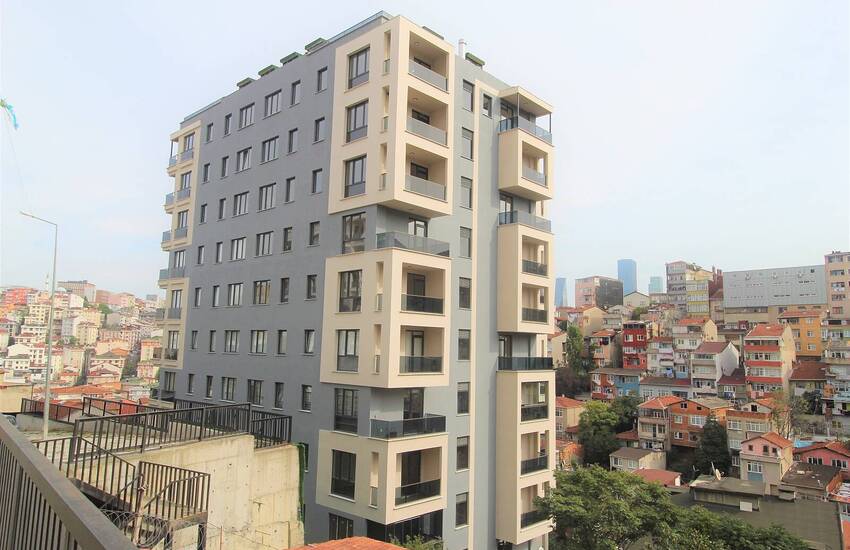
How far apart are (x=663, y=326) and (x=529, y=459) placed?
3573 inches

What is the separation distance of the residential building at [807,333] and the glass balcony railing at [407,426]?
8570cm

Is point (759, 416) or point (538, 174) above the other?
point (538, 174)

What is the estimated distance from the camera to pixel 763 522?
4109 centimetres

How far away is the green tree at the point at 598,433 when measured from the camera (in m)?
73.1

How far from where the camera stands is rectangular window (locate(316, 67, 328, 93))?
91.7 feet

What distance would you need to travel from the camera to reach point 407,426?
77.3ft

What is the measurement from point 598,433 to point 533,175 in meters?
55.0

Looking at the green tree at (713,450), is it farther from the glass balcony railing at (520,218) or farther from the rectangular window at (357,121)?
the rectangular window at (357,121)

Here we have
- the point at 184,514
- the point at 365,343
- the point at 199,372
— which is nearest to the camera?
the point at 184,514

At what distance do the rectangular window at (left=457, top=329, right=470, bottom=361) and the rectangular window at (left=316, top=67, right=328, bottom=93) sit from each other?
14841 millimetres

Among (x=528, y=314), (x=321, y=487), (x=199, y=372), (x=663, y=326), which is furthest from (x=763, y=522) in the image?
(x=663, y=326)

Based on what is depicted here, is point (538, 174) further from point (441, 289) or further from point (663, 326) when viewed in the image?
point (663, 326)

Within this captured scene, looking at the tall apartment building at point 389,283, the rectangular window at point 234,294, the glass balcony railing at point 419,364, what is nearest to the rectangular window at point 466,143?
the tall apartment building at point 389,283

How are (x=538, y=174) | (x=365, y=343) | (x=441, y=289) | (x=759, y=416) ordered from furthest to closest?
1. (x=759, y=416)
2. (x=538, y=174)
3. (x=441, y=289)
4. (x=365, y=343)
